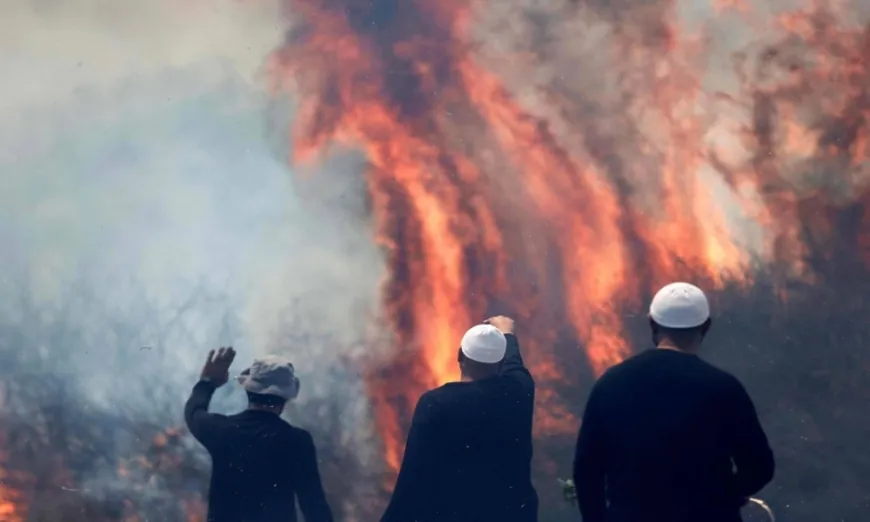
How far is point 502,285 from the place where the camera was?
5.19 metres

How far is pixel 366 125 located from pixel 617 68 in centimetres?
170

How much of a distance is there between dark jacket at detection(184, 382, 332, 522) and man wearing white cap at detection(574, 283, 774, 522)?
4.77ft

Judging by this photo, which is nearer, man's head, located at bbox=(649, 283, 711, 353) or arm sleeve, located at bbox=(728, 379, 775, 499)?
arm sleeve, located at bbox=(728, 379, 775, 499)

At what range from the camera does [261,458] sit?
10.9ft

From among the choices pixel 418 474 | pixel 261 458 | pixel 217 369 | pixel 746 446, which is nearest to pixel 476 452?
pixel 418 474

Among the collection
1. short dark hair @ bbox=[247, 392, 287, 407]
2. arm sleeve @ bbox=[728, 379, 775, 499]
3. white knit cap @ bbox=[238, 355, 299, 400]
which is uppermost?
white knit cap @ bbox=[238, 355, 299, 400]

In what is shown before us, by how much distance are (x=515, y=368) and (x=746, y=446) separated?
123cm

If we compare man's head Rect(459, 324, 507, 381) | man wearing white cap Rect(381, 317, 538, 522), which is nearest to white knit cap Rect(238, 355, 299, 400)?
man wearing white cap Rect(381, 317, 538, 522)

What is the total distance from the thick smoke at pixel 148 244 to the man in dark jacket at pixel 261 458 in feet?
6.02

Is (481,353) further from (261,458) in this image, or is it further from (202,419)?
(202,419)

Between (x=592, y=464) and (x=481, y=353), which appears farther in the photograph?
(x=481, y=353)

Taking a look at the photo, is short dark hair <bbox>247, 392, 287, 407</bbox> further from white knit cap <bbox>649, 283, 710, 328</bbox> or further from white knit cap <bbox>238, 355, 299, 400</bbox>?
white knit cap <bbox>649, 283, 710, 328</bbox>

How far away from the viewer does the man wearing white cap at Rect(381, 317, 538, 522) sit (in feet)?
10.4

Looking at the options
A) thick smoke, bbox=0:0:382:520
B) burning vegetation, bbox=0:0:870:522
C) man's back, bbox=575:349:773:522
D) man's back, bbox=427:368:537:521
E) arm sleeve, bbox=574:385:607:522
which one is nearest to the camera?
man's back, bbox=575:349:773:522
